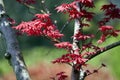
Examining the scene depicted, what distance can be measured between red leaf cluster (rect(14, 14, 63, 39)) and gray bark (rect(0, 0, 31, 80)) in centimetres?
30

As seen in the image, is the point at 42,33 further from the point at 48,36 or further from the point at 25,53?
the point at 25,53

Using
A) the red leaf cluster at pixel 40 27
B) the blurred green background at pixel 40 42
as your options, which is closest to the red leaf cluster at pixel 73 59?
the red leaf cluster at pixel 40 27

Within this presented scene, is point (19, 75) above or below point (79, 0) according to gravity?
below

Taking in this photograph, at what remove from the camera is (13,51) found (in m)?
2.96

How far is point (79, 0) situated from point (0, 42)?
5.22 metres

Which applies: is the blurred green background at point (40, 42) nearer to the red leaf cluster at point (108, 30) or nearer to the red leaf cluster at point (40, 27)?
the red leaf cluster at point (108, 30)

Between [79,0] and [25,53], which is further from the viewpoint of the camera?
[25,53]

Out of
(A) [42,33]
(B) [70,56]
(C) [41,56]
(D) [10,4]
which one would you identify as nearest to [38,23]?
(A) [42,33]

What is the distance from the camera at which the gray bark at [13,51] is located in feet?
9.43

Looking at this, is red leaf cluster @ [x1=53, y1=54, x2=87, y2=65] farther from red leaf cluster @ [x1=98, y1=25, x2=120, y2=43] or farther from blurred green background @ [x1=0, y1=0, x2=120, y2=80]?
blurred green background @ [x1=0, y1=0, x2=120, y2=80]

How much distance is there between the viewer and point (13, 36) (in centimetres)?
306

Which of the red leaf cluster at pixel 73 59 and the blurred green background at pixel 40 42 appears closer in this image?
the red leaf cluster at pixel 73 59

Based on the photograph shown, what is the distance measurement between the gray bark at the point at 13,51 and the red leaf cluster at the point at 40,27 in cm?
30

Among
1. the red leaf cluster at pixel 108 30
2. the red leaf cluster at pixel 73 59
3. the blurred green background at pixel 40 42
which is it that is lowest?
the red leaf cluster at pixel 73 59
